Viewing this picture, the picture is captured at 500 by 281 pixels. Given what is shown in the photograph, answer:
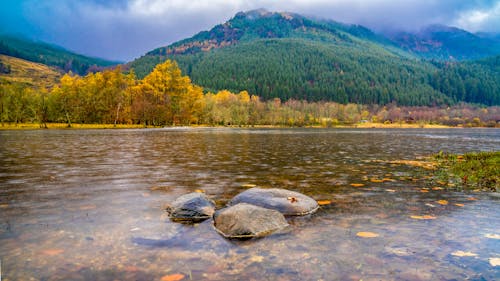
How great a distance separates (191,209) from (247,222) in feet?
6.37

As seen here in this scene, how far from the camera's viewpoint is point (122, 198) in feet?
37.2

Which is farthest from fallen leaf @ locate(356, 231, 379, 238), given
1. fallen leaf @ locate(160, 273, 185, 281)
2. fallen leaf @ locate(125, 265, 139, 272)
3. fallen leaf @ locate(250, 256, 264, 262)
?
fallen leaf @ locate(125, 265, 139, 272)

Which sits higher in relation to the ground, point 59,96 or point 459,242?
point 59,96

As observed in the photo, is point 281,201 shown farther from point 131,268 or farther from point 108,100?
point 108,100

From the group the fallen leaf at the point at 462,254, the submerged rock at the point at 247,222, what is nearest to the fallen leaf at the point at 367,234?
the fallen leaf at the point at 462,254

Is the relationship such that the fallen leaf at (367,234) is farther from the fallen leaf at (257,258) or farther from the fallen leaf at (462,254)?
the fallen leaf at (257,258)

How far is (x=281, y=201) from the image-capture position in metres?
9.87

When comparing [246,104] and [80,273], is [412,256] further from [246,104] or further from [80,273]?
[246,104]

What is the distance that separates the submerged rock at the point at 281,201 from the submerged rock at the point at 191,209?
1223mm

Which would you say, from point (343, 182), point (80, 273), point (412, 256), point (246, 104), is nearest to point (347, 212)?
point (412, 256)

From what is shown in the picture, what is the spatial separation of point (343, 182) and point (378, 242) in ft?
24.4

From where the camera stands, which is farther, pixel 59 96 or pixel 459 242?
pixel 59 96

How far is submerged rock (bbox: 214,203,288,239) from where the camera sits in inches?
303

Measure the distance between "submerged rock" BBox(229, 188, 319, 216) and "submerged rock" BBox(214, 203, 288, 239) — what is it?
2.70ft
